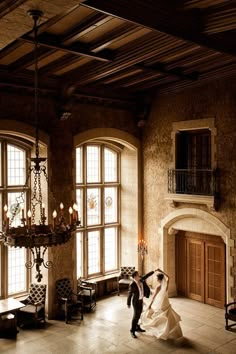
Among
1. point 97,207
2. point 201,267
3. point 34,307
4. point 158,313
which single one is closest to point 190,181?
point 201,267

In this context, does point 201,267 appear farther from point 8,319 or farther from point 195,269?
point 8,319

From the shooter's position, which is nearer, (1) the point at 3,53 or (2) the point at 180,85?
(1) the point at 3,53

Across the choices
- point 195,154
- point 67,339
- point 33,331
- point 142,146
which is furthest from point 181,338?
point 142,146

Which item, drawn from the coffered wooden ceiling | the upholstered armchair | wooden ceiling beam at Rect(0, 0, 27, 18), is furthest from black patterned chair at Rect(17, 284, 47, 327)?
wooden ceiling beam at Rect(0, 0, 27, 18)

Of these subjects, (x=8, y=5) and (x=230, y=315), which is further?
(x=230, y=315)

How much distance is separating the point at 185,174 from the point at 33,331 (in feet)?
17.5

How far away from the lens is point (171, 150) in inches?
424

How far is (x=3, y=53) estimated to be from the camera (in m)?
7.64

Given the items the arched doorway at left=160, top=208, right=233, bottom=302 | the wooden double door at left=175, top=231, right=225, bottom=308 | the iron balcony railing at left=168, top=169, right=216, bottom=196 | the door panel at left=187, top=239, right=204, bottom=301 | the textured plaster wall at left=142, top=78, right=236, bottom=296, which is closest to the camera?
the textured plaster wall at left=142, top=78, right=236, bottom=296

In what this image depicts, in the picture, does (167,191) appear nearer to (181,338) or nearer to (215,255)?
(215,255)

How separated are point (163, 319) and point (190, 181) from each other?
147 inches

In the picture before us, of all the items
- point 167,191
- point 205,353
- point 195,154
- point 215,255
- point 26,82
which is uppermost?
point 26,82

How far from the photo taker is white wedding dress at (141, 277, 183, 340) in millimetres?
8250

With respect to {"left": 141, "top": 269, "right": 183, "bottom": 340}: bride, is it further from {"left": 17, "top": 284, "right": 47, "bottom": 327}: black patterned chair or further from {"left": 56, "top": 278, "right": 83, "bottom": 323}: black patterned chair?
{"left": 17, "top": 284, "right": 47, "bottom": 327}: black patterned chair
